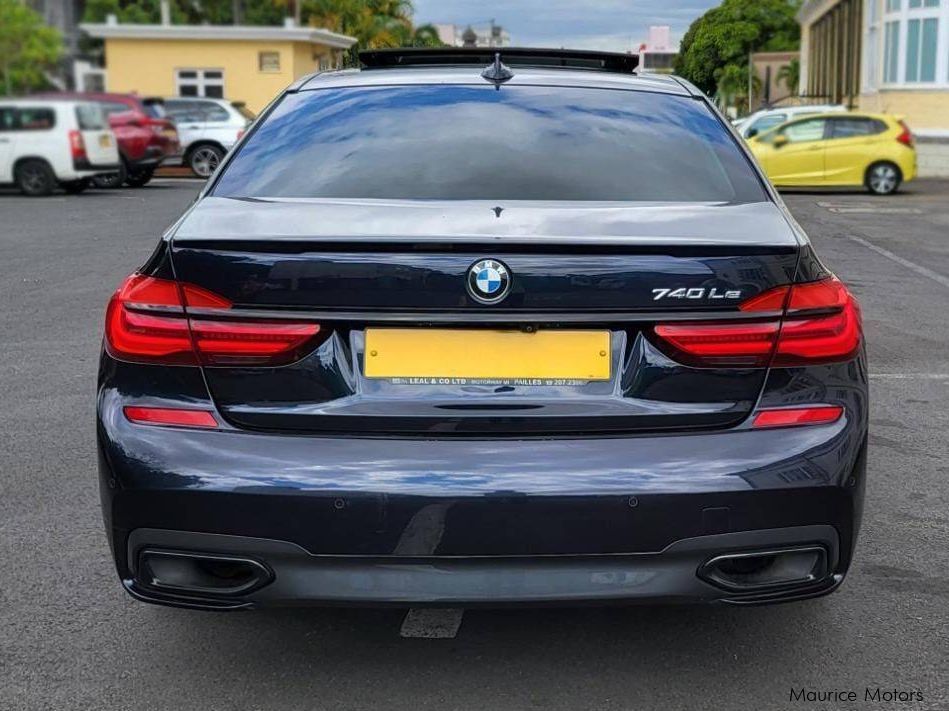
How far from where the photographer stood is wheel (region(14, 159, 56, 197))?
22719 millimetres

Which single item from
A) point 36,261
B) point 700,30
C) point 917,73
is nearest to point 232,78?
point 917,73

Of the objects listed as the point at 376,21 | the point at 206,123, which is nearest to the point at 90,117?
the point at 206,123

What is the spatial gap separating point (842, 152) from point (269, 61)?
27.0 metres

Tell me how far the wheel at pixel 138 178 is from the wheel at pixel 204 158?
2.40 m

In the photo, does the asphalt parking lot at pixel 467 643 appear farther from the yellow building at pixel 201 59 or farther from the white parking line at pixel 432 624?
the yellow building at pixel 201 59

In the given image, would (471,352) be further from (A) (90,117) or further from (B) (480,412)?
(A) (90,117)

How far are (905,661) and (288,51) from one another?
44.2 m

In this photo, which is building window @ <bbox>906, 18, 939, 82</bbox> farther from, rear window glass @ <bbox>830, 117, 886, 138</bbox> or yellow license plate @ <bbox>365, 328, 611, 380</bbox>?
yellow license plate @ <bbox>365, 328, 611, 380</bbox>

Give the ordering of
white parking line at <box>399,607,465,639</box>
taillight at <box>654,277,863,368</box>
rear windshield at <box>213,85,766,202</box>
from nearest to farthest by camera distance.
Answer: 1. taillight at <box>654,277,863,368</box>
2. rear windshield at <box>213,85,766,202</box>
3. white parking line at <box>399,607,465,639</box>

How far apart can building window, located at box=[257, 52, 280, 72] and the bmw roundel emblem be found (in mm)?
43887

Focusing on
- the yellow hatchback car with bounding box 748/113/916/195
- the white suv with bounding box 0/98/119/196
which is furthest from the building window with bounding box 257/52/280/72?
the yellow hatchback car with bounding box 748/113/916/195

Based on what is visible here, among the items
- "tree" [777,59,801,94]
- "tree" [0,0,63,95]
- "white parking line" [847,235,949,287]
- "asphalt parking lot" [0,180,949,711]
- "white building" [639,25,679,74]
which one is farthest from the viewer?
"tree" [0,0,63,95]

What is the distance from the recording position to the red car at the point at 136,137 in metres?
24.3

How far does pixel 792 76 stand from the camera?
5744 cm
